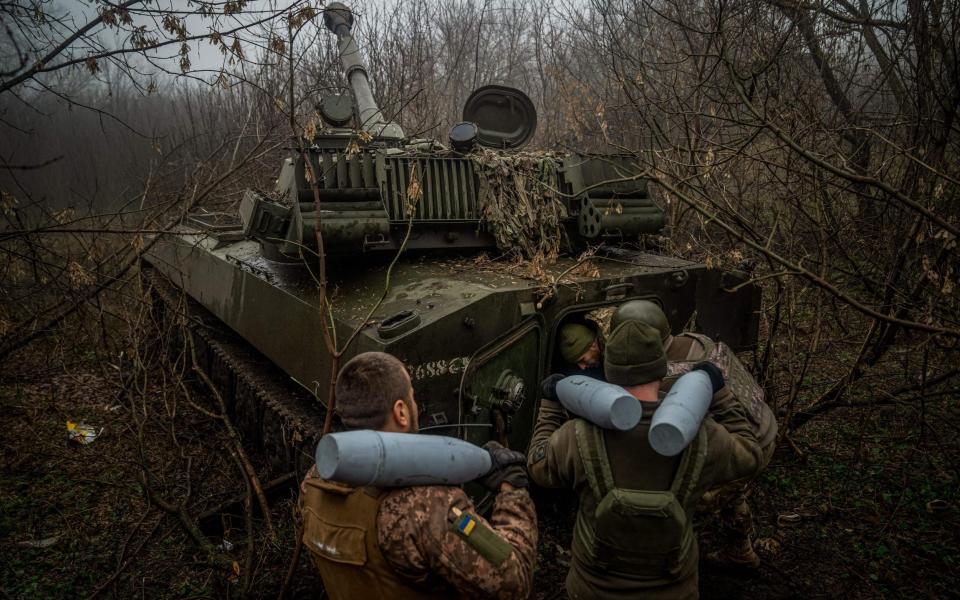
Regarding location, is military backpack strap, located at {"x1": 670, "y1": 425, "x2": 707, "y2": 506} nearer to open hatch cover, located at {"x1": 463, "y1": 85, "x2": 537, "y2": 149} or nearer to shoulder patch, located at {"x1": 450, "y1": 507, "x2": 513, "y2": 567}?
shoulder patch, located at {"x1": 450, "y1": 507, "x2": 513, "y2": 567}

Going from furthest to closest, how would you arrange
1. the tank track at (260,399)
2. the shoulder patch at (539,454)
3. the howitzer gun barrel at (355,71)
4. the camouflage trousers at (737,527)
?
the howitzer gun barrel at (355,71)
the tank track at (260,399)
the camouflage trousers at (737,527)
the shoulder patch at (539,454)

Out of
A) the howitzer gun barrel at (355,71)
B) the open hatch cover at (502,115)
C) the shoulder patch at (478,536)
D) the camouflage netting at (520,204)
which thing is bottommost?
the shoulder patch at (478,536)

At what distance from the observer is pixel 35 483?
5.24 meters

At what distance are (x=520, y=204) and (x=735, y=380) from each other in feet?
7.63

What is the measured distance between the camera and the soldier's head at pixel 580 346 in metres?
4.04

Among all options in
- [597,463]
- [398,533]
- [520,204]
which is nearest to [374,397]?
[398,533]

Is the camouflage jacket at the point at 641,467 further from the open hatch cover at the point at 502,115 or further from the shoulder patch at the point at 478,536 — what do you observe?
the open hatch cover at the point at 502,115

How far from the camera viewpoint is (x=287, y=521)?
14.8 feet

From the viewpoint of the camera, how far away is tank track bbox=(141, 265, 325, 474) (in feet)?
13.9

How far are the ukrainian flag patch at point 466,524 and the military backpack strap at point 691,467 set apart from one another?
0.86 metres

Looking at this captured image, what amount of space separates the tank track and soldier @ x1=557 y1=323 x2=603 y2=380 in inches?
61.1

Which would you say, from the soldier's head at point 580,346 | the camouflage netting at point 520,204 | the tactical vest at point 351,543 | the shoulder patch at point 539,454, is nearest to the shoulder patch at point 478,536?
the tactical vest at point 351,543

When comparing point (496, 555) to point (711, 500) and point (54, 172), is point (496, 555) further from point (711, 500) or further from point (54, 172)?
point (54, 172)

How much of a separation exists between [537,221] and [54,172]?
1740 cm
